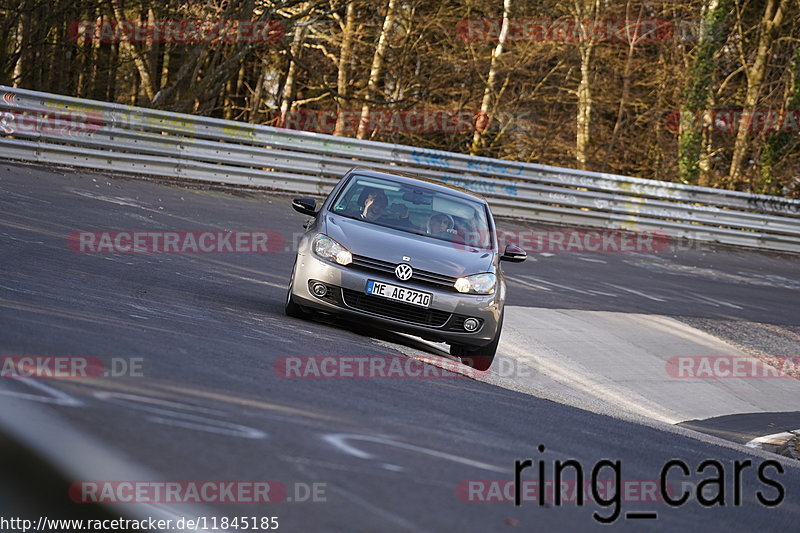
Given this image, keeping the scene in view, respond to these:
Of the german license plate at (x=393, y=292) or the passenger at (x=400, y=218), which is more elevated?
the passenger at (x=400, y=218)

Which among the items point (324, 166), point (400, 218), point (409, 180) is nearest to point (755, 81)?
point (324, 166)

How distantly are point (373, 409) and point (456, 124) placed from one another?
2737 centimetres

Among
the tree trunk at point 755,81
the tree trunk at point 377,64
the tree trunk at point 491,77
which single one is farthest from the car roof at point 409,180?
the tree trunk at point 755,81

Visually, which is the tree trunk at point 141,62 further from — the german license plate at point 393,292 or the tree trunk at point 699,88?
the german license plate at point 393,292

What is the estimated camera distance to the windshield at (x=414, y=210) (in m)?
9.90

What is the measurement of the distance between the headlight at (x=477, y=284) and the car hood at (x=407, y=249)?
55 mm

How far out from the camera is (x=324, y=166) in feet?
70.7

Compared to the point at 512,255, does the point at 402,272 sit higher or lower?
lower

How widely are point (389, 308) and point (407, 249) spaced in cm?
58

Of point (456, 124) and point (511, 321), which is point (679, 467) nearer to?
point (511, 321)

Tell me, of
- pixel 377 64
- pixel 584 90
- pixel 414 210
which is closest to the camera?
pixel 414 210

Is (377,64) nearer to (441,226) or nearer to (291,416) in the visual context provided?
(441,226)

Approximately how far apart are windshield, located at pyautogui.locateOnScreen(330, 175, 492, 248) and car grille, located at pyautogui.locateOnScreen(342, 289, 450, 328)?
44.0 inches

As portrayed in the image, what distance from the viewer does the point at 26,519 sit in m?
3.03
